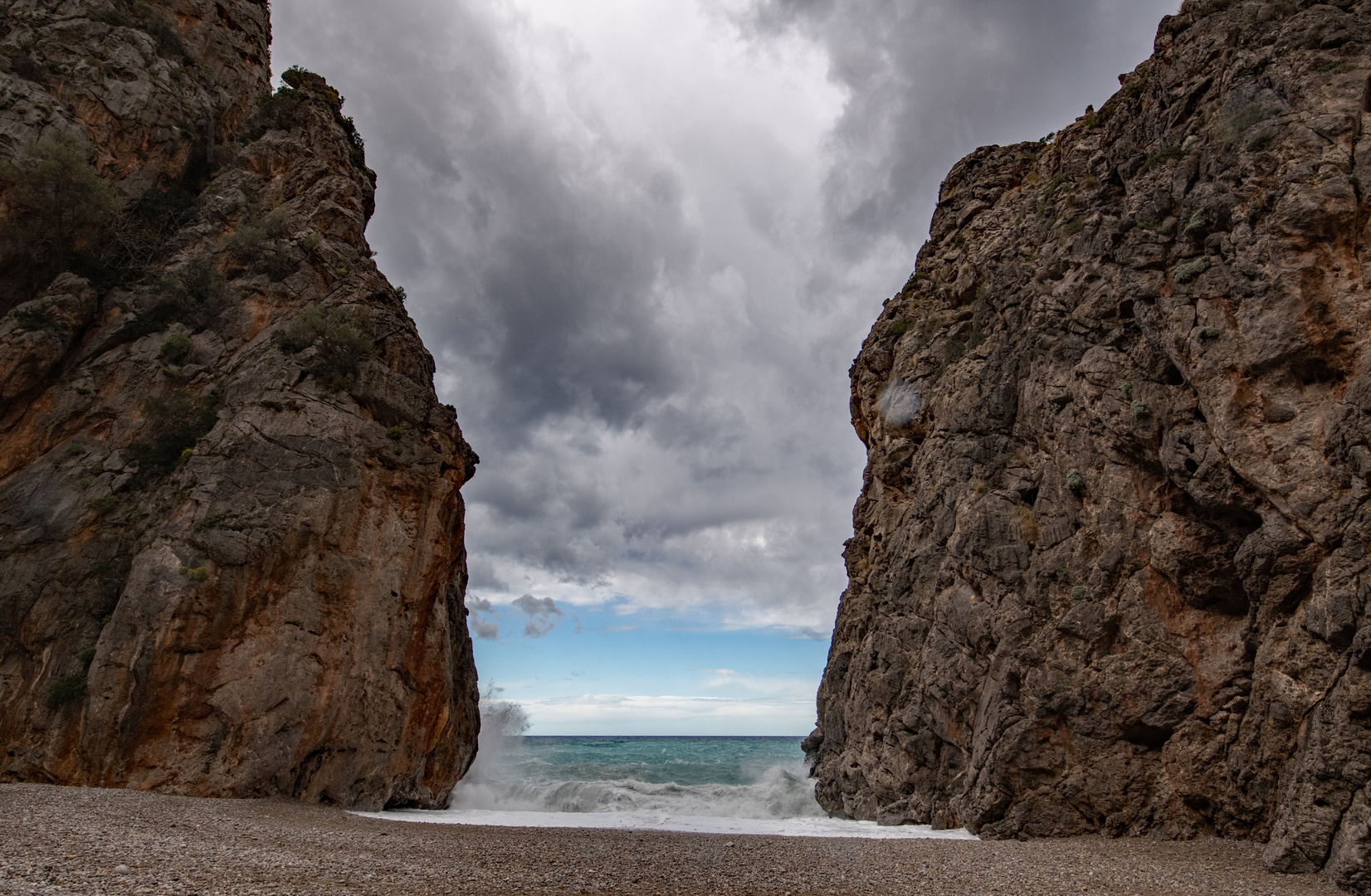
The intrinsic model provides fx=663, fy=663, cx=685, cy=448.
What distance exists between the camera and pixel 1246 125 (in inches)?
596

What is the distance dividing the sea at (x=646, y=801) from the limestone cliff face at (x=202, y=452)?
13.4ft

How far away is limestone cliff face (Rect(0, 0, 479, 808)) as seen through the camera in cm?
1605

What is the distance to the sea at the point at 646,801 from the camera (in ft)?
59.0

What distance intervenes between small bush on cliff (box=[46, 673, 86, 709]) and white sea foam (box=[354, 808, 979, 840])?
7.15 meters

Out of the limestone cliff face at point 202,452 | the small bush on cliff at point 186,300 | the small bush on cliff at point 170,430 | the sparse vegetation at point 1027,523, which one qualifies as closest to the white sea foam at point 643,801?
the limestone cliff face at point 202,452

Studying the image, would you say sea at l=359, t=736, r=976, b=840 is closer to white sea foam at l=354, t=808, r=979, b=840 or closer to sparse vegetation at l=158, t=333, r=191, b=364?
white sea foam at l=354, t=808, r=979, b=840

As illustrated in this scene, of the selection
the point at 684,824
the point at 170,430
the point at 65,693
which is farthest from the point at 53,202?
the point at 684,824

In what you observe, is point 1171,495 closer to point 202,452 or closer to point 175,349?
point 202,452

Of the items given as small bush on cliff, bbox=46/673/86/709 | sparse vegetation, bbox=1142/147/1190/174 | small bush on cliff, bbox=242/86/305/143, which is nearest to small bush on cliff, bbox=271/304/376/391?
small bush on cliff, bbox=46/673/86/709

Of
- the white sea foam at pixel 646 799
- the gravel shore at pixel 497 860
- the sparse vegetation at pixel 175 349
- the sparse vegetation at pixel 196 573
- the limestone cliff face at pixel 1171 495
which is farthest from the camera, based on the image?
the white sea foam at pixel 646 799

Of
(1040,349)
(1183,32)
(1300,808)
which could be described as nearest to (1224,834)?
(1300,808)

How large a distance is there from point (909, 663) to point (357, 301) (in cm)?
2246

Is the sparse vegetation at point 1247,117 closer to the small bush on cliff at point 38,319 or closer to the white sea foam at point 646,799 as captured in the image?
the white sea foam at point 646,799

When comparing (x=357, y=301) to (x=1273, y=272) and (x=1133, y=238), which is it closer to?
(x=1133, y=238)
